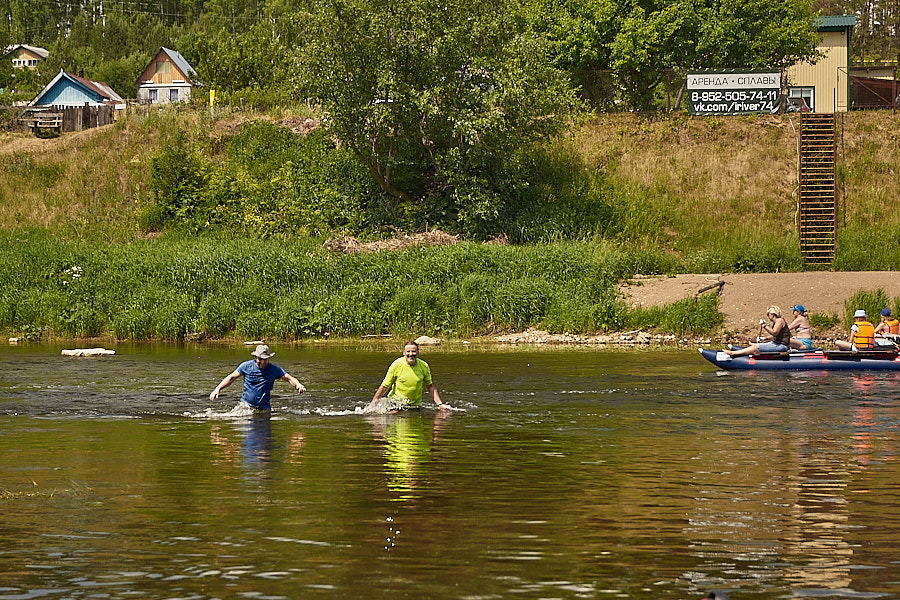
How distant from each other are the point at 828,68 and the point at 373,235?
114 ft

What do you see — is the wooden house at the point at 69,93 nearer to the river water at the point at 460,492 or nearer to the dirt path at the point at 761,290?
the dirt path at the point at 761,290

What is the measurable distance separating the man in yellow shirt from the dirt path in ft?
58.2

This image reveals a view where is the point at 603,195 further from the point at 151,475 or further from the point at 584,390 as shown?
the point at 151,475

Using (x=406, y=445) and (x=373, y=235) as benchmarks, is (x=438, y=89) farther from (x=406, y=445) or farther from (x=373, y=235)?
(x=406, y=445)

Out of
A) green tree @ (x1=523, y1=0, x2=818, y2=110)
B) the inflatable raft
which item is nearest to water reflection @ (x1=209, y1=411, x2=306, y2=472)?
the inflatable raft

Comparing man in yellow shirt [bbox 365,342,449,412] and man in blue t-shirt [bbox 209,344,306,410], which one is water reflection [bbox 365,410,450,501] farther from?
man in blue t-shirt [bbox 209,344,306,410]

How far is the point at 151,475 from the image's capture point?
1559 centimetres

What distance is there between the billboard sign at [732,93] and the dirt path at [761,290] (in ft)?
54.6

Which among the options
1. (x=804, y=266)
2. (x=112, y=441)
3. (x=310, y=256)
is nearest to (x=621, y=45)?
(x=804, y=266)

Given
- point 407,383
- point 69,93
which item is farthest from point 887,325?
point 69,93

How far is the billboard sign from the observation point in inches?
2167

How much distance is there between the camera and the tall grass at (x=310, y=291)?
127 ft

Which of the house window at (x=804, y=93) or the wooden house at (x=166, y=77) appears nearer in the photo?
the house window at (x=804, y=93)

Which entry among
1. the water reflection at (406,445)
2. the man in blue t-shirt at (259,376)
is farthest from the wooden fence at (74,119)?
the water reflection at (406,445)
